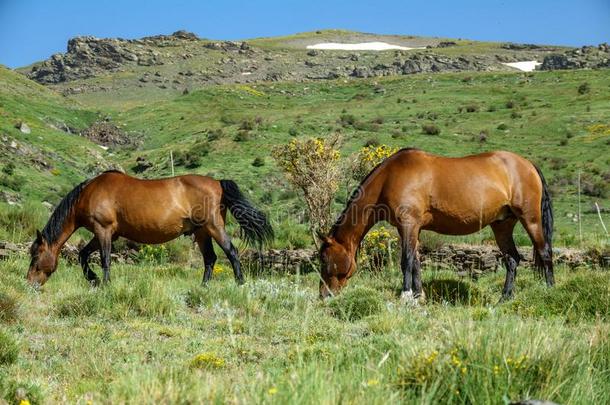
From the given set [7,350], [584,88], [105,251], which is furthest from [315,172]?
[584,88]

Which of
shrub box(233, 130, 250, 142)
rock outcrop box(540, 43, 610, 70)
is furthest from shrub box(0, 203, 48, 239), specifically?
rock outcrop box(540, 43, 610, 70)

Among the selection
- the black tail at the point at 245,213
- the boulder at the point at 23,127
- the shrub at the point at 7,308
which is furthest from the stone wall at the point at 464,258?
the boulder at the point at 23,127

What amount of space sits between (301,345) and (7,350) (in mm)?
2714

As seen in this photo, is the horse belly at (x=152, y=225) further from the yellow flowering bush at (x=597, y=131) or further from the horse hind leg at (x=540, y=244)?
the yellow flowering bush at (x=597, y=131)

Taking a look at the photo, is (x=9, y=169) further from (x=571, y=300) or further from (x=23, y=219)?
(x=571, y=300)

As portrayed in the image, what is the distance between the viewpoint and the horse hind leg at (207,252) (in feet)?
41.9

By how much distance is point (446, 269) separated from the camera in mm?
15344

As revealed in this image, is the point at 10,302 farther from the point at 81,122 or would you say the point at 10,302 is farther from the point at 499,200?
the point at 81,122

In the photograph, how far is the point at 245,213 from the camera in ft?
42.8

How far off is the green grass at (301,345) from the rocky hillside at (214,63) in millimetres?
90268

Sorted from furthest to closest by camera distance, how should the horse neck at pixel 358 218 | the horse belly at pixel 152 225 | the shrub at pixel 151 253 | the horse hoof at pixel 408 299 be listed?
the shrub at pixel 151 253 < the horse belly at pixel 152 225 < the horse neck at pixel 358 218 < the horse hoof at pixel 408 299

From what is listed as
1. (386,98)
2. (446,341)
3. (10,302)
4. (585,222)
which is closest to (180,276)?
(10,302)

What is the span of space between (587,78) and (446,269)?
5771 centimetres

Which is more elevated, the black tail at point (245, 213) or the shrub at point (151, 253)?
the black tail at point (245, 213)
